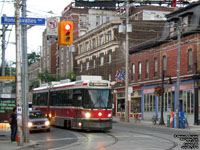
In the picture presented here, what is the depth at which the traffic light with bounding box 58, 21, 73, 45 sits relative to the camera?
1919cm

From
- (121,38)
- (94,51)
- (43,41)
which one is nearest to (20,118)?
(121,38)

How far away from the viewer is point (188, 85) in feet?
130

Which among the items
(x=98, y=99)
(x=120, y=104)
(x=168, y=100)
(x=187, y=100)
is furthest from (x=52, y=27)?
(x=120, y=104)

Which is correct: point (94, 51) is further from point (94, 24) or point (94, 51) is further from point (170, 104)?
point (170, 104)

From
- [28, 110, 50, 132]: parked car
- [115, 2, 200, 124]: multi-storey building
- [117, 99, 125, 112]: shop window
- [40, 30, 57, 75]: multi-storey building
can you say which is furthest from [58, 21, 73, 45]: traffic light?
[40, 30, 57, 75]: multi-storey building

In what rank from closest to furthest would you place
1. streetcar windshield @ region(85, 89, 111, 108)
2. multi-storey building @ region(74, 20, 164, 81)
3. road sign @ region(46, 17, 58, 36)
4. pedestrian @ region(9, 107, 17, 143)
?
pedestrian @ region(9, 107, 17, 143), road sign @ region(46, 17, 58, 36), streetcar windshield @ region(85, 89, 111, 108), multi-storey building @ region(74, 20, 164, 81)

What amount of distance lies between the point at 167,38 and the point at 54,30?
25.7 meters

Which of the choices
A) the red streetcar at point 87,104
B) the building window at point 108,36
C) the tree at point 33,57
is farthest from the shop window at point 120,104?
the tree at point 33,57

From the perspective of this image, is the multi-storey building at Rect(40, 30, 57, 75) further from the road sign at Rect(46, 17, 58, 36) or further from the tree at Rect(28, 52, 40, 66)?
the road sign at Rect(46, 17, 58, 36)

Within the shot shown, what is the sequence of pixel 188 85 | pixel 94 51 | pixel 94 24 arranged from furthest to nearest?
pixel 94 24 < pixel 94 51 < pixel 188 85

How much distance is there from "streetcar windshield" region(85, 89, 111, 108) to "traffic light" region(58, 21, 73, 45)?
22.5 feet

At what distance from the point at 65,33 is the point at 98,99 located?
288 inches

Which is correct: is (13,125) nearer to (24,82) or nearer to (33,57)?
(24,82)

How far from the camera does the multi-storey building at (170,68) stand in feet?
126
